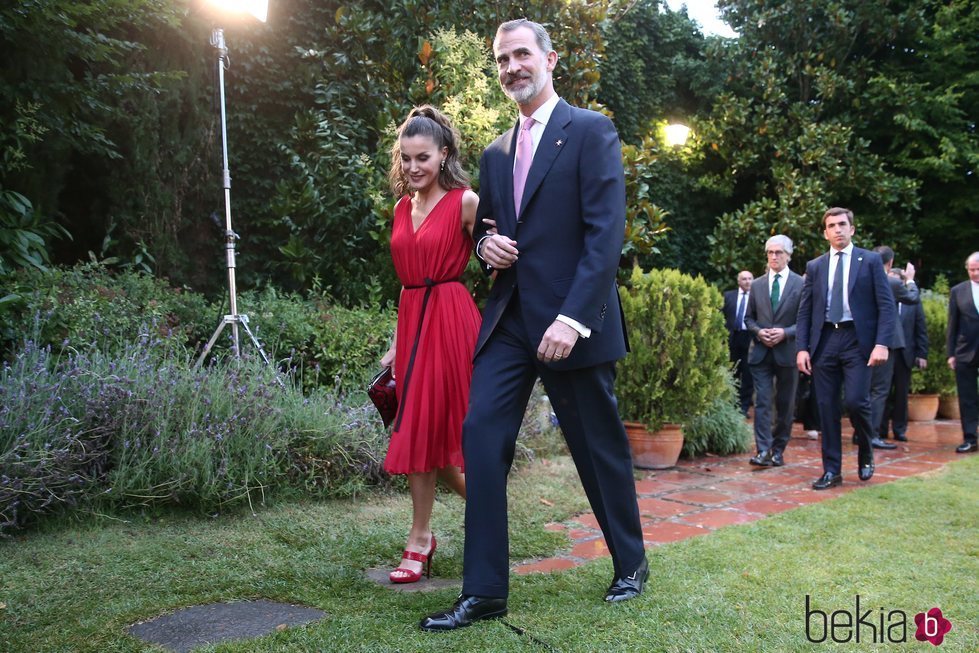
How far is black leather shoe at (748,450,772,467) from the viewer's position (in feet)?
23.2

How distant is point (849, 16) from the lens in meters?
16.0

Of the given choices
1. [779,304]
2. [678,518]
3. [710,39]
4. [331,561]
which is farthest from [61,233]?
[710,39]

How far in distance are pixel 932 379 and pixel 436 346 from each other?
9.82m

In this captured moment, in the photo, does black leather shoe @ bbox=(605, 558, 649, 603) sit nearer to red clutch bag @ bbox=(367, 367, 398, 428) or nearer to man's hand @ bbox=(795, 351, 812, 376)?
red clutch bag @ bbox=(367, 367, 398, 428)

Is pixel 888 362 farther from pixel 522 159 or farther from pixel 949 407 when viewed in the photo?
pixel 522 159

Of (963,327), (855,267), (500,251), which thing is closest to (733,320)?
(963,327)

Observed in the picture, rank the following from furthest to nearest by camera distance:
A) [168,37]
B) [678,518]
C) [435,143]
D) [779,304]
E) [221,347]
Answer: [168,37] < [779,304] < [221,347] < [678,518] < [435,143]

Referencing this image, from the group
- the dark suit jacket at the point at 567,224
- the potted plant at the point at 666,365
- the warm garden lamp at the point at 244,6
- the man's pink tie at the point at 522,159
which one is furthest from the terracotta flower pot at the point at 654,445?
the warm garden lamp at the point at 244,6

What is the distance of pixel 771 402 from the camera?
7.50 m

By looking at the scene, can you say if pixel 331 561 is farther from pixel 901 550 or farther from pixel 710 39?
pixel 710 39

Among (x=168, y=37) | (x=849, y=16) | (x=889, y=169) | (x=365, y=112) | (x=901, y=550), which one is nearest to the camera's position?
(x=901, y=550)

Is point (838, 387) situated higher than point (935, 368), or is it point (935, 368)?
point (935, 368)

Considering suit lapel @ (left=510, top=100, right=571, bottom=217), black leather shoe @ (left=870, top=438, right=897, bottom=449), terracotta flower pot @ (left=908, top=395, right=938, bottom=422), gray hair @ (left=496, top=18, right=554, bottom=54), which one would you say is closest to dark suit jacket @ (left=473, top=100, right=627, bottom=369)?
suit lapel @ (left=510, top=100, right=571, bottom=217)

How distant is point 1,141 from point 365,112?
12.4ft
